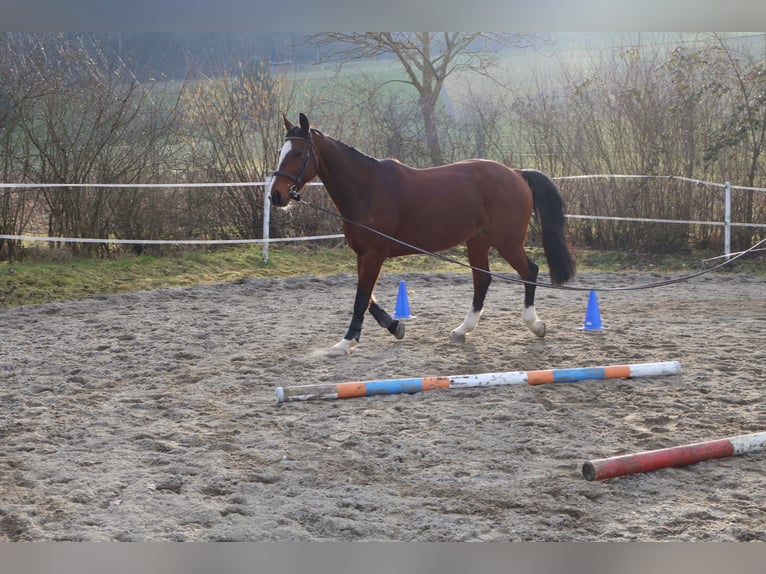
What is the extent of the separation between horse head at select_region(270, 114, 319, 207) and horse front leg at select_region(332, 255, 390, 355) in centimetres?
79

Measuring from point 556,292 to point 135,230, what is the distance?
5899 millimetres

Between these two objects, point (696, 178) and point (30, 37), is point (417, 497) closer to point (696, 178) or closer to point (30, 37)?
point (30, 37)

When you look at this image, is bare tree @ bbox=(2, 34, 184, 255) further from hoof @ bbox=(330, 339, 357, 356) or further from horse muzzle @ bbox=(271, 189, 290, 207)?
hoof @ bbox=(330, 339, 357, 356)

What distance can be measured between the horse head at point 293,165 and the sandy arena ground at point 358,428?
4.21 ft

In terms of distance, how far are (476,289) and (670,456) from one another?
10.8 feet

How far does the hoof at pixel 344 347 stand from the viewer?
20.6 ft

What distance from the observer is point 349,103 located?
44.5 ft

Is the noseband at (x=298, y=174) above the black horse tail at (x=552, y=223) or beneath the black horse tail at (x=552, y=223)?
above

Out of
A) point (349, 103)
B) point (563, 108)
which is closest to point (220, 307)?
point (349, 103)

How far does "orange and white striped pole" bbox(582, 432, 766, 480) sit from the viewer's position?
143 inches

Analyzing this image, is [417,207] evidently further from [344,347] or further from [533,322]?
[533,322]

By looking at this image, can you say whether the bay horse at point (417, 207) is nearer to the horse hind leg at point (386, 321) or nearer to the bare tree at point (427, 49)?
the horse hind leg at point (386, 321)

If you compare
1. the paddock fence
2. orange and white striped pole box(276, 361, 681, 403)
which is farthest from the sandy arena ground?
the paddock fence

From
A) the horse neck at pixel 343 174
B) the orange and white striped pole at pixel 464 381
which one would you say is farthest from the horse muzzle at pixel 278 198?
the orange and white striped pole at pixel 464 381
